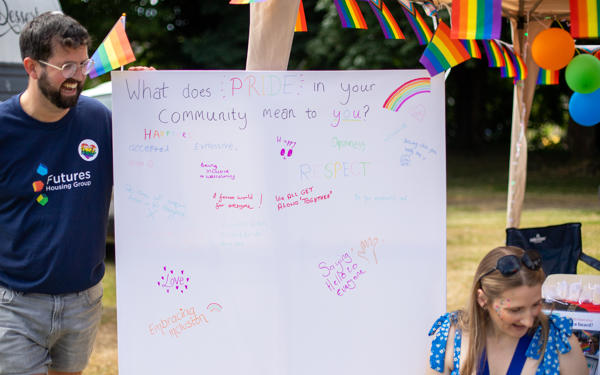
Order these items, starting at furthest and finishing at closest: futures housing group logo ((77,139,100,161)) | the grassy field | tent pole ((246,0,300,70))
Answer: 1. the grassy field
2. tent pole ((246,0,300,70))
3. futures housing group logo ((77,139,100,161))

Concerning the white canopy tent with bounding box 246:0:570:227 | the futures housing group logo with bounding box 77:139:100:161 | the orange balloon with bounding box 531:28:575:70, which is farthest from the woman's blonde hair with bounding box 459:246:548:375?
the white canopy tent with bounding box 246:0:570:227

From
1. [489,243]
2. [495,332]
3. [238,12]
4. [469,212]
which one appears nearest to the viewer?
[495,332]

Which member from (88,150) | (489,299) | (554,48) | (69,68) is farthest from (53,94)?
(554,48)

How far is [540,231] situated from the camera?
12.6ft

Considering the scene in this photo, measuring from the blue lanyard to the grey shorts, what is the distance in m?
1.52

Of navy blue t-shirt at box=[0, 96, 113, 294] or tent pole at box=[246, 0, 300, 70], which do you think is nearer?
navy blue t-shirt at box=[0, 96, 113, 294]

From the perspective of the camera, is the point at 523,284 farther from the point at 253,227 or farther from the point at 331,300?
the point at 253,227

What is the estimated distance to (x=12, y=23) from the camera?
4.97 m

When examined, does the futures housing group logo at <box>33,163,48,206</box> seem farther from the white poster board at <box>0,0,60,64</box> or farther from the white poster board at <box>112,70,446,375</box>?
the white poster board at <box>0,0,60,64</box>

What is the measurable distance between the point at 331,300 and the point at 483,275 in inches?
34.6

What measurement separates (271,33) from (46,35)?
3.92 ft

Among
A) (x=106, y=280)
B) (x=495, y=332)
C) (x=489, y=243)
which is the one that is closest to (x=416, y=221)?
(x=495, y=332)

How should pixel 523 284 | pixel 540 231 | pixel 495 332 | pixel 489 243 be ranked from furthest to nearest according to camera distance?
pixel 489 243 < pixel 540 231 < pixel 495 332 < pixel 523 284

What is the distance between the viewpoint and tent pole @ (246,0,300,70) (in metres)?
3.21
